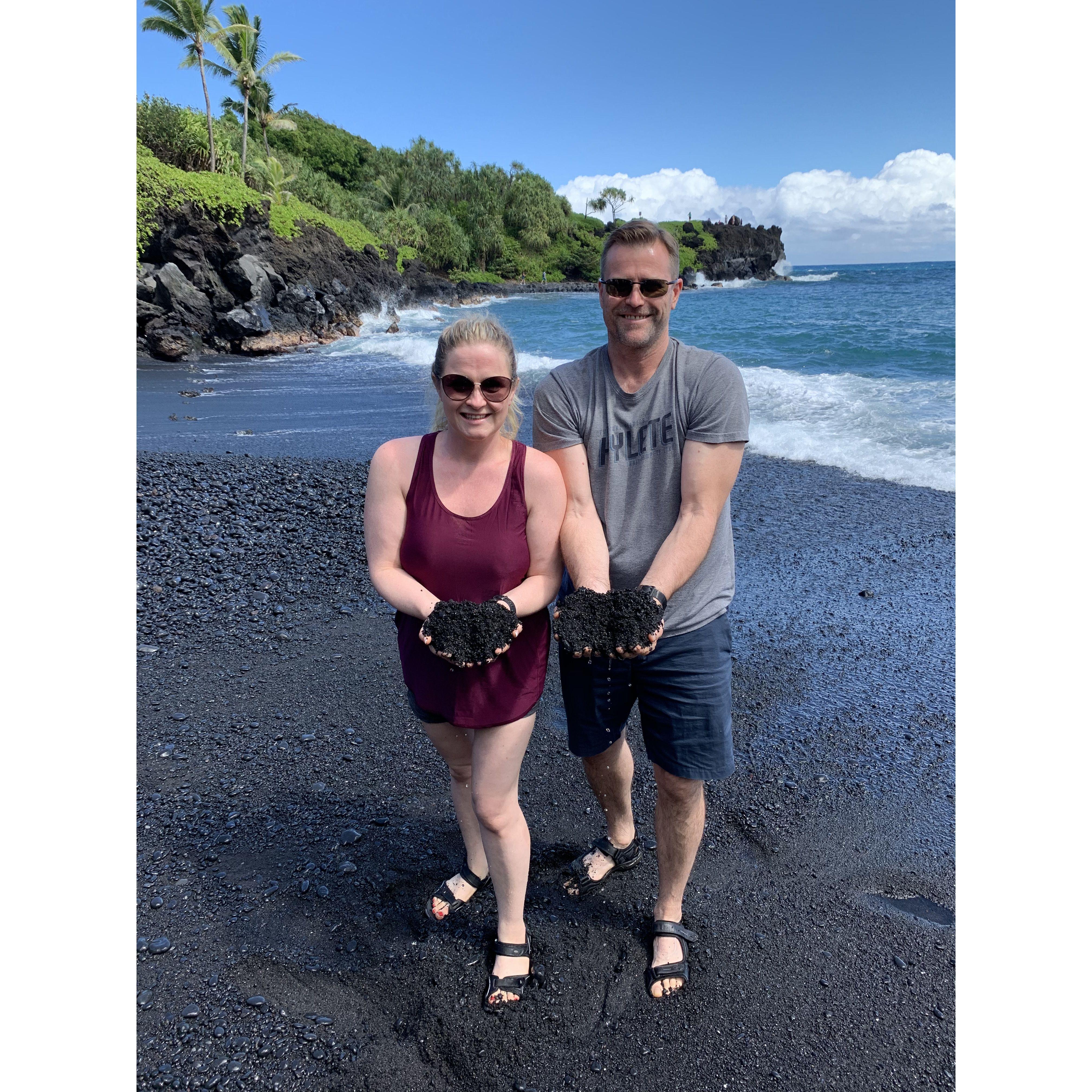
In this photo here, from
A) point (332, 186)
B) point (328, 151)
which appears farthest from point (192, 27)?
point (328, 151)

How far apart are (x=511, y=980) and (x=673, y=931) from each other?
0.63 metres

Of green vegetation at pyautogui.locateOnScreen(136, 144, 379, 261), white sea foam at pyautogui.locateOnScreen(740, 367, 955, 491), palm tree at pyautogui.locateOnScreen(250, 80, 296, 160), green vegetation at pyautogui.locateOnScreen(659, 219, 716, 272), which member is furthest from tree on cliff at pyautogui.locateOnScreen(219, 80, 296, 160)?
green vegetation at pyautogui.locateOnScreen(659, 219, 716, 272)

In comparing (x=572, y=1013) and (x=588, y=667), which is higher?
(x=588, y=667)

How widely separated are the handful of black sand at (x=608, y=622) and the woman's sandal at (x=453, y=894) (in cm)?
127

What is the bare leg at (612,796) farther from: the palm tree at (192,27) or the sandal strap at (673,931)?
the palm tree at (192,27)

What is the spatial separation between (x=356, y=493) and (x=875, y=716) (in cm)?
569

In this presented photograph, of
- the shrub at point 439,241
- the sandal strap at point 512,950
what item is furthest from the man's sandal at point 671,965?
the shrub at point 439,241

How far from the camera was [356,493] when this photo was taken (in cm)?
812

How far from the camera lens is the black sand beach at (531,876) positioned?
242cm

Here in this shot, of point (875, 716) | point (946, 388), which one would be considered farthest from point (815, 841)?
point (946, 388)

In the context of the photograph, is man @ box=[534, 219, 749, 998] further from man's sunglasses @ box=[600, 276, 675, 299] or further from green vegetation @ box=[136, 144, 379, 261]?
green vegetation @ box=[136, 144, 379, 261]

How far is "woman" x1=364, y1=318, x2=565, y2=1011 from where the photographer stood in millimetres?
2350

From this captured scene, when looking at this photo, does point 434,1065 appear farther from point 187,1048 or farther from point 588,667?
point 588,667

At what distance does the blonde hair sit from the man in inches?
7.7
